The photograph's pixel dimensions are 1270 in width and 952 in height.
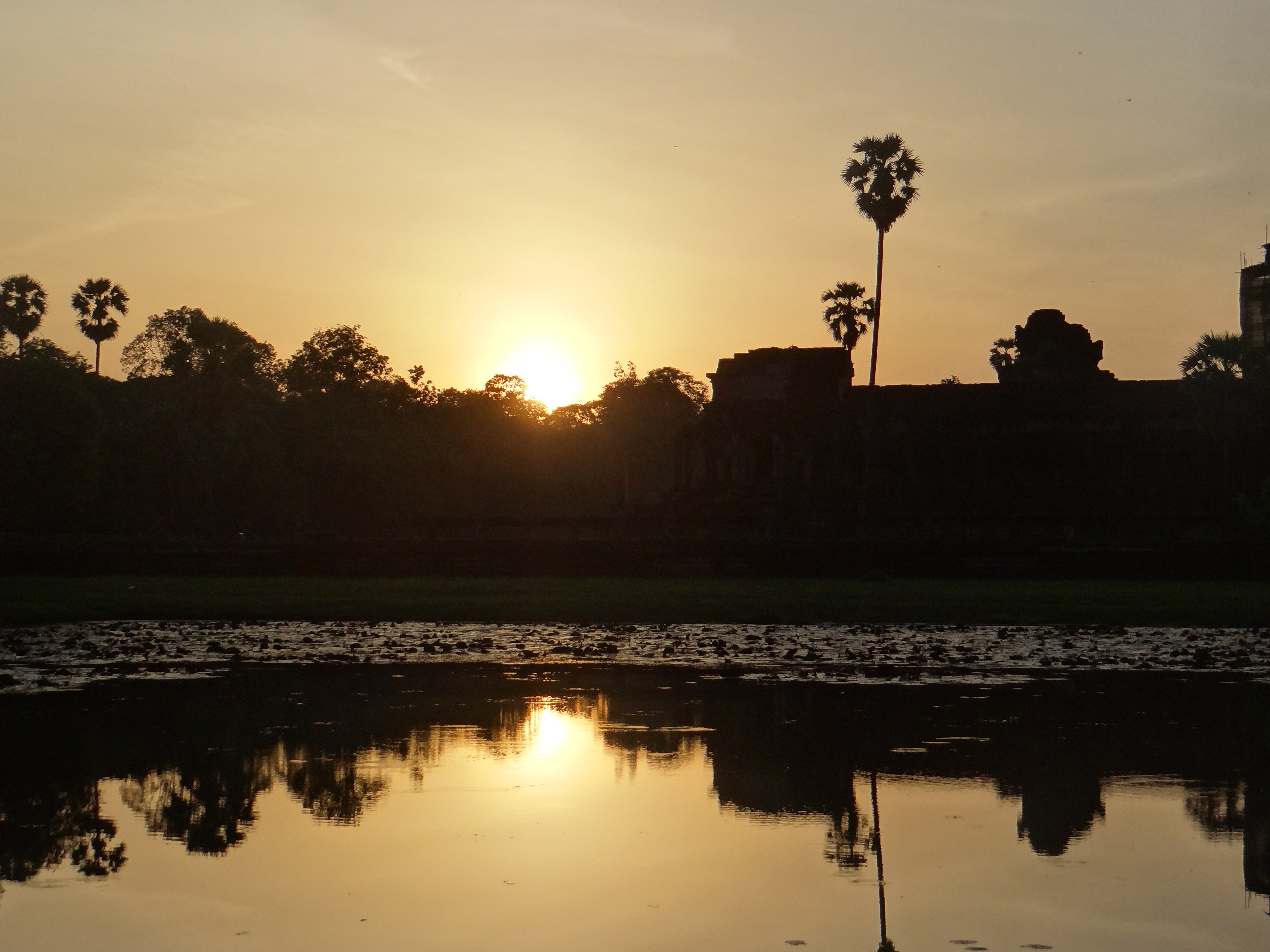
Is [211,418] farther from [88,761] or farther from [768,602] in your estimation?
[88,761]

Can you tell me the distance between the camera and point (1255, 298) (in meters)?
87.8

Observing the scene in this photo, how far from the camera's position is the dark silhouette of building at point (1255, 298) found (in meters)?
84.8

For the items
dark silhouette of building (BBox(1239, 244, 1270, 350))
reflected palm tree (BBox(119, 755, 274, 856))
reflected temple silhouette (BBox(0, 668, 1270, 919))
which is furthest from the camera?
dark silhouette of building (BBox(1239, 244, 1270, 350))

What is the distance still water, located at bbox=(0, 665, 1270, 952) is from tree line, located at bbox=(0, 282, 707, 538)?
40.9m

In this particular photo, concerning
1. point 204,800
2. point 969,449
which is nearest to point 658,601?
point 204,800

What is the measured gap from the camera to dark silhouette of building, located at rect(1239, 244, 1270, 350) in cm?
8481

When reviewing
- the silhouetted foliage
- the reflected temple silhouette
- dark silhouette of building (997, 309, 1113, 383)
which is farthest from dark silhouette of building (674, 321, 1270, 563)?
the reflected temple silhouette

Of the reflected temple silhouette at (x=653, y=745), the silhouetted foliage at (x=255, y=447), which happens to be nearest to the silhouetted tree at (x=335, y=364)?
the silhouetted foliage at (x=255, y=447)

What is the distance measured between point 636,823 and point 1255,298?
89.7 meters

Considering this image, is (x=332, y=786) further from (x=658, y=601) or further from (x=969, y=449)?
(x=969, y=449)

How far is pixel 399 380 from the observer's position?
342ft

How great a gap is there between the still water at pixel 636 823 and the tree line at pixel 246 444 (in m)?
40.9

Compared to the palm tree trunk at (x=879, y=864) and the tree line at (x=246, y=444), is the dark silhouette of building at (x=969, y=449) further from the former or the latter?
the palm tree trunk at (x=879, y=864)

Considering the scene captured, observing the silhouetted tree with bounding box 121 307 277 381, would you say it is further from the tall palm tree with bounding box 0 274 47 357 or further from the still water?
the still water
